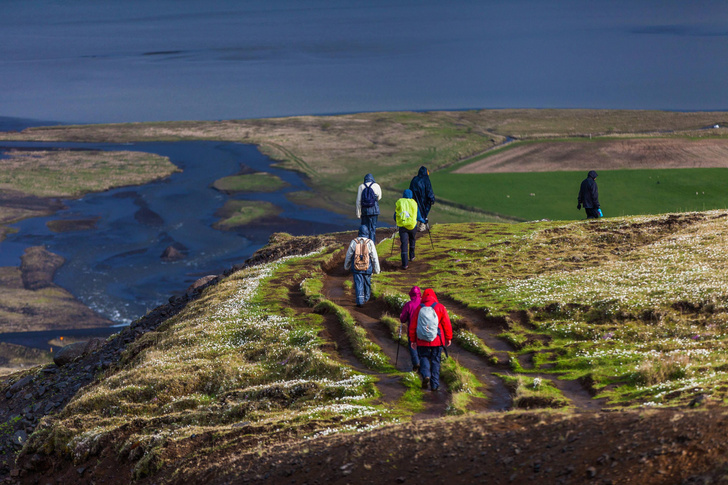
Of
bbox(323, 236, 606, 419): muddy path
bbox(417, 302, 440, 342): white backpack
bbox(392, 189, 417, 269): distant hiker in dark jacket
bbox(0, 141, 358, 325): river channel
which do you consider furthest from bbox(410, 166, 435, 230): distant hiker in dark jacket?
bbox(0, 141, 358, 325): river channel

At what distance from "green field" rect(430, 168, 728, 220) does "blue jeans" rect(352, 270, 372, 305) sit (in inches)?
2870

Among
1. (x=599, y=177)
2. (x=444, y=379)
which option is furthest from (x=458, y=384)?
(x=599, y=177)

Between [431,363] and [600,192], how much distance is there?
10078cm

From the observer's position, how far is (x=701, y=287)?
88.3ft

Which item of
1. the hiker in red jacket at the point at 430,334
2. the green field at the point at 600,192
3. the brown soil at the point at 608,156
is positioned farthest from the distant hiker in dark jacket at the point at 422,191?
the brown soil at the point at 608,156

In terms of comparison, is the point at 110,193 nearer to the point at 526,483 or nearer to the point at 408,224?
the point at 408,224

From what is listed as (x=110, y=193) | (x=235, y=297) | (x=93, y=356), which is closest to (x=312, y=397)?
(x=235, y=297)

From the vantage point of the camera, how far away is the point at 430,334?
67.9 feet

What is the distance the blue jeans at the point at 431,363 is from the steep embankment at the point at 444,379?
1.62 ft

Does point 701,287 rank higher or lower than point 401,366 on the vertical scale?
higher

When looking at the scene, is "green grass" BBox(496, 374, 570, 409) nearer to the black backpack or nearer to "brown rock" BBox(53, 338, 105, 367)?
the black backpack

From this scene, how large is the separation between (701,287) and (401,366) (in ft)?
43.1

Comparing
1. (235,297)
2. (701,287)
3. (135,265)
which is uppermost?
(701,287)

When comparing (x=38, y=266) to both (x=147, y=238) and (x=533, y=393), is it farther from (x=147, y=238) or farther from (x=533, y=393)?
(x=533, y=393)
